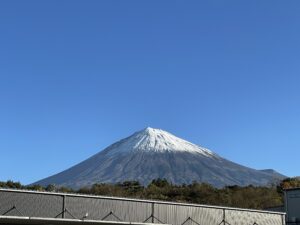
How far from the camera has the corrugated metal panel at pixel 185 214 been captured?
1474 inches

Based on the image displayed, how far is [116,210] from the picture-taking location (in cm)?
3506

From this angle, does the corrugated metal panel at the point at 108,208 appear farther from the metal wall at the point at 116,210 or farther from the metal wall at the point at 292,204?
the metal wall at the point at 292,204

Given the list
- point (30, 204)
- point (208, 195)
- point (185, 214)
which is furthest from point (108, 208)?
point (208, 195)

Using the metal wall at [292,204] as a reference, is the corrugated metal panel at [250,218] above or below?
below

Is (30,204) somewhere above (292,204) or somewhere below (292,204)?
below

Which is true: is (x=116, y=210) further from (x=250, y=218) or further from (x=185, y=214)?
(x=250, y=218)

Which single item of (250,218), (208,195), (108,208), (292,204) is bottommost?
(250,218)

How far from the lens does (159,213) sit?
122 feet

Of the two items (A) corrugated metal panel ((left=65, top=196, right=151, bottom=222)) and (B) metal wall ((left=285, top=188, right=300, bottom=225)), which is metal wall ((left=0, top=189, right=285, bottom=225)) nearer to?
(A) corrugated metal panel ((left=65, top=196, right=151, bottom=222))

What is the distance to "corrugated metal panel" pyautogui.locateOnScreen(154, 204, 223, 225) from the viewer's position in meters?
37.4

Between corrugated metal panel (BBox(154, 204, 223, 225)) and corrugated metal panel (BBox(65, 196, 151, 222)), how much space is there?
1.12 m

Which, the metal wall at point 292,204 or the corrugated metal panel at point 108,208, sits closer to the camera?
the corrugated metal panel at point 108,208

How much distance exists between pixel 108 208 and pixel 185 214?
6229 millimetres

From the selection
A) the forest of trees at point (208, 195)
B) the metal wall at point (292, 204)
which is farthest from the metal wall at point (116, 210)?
the forest of trees at point (208, 195)
